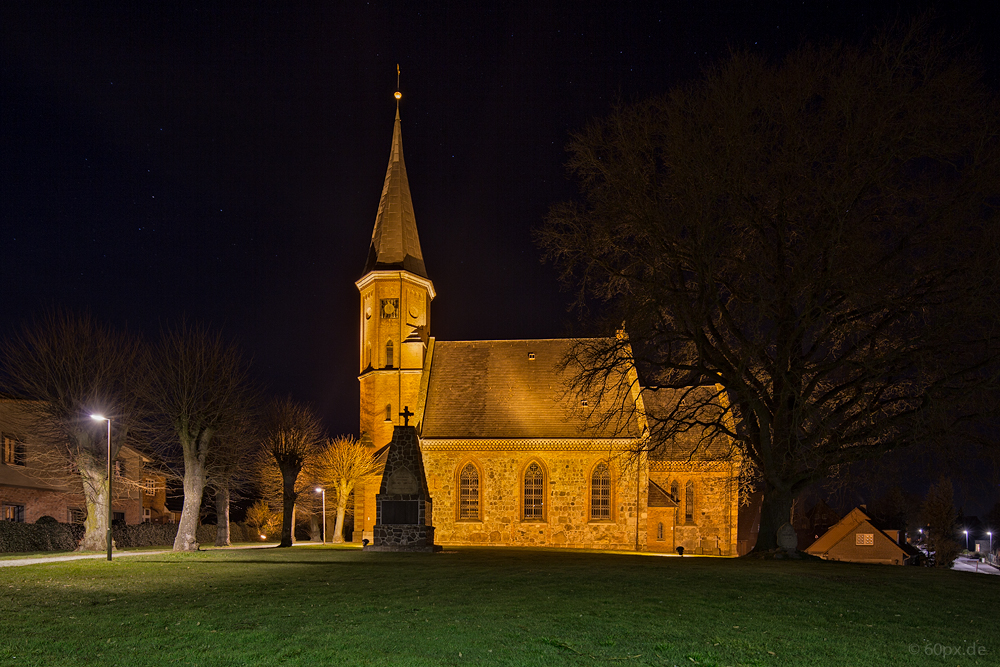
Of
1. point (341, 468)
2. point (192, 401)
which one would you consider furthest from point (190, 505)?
point (341, 468)

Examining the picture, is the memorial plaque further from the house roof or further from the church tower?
the house roof

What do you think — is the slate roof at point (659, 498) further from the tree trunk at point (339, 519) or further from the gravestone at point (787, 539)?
the gravestone at point (787, 539)

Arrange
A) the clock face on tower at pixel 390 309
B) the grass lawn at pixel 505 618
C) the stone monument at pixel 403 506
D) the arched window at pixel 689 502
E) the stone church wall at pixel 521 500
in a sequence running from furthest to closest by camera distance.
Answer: the clock face on tower at pixel 390 309 < the arched window at pixel 689 502 < the stone church wall at pixel 521 500 < the stone monument at pixel 403 506 < the grass lawn at pixel 505 618

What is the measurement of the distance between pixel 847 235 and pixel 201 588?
16388 millimetres

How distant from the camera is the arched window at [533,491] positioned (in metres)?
41.8

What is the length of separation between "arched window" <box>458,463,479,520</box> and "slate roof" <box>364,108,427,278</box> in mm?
14681

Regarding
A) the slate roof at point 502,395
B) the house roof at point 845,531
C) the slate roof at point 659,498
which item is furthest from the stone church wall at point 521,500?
the house roof at point 845,531

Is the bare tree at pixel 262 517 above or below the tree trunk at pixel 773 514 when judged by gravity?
below

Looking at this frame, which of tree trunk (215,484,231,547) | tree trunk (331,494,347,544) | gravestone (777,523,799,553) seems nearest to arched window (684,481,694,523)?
tree trunk (331,494,347,544)

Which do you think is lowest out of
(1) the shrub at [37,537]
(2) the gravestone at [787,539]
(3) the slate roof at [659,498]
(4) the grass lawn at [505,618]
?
(1) the shrub at [37,537]

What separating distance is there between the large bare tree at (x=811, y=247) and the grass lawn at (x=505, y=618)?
16.2 feet

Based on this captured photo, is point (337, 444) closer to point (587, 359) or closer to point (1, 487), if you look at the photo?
point (1, 487)

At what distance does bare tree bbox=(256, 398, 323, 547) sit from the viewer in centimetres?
3638

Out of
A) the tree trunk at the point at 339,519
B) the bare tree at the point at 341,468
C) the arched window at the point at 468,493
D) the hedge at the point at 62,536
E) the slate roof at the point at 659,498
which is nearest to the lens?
the hedge at the point at 62,536
